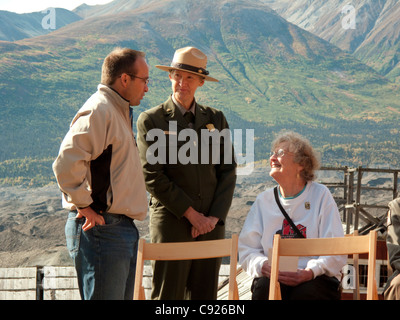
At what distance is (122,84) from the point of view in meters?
2.54

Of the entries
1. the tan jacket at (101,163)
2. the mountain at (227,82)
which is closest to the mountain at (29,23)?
the mountain at (227,82)

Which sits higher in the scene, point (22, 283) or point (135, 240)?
point (135, 240)

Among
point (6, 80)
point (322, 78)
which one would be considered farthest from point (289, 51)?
point (6, 80)

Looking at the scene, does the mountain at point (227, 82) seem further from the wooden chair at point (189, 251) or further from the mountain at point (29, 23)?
the wooden chair at point (189, 251)

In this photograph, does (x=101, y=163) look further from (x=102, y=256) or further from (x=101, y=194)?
(x=102, y=256)

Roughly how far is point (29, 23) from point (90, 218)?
112 meters

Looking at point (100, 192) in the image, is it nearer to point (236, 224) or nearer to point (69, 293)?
point (69, 293)

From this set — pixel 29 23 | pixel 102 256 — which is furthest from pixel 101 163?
pixel 29 23

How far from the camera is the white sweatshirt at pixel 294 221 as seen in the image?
2746 mm

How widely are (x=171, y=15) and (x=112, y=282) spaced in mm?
107057

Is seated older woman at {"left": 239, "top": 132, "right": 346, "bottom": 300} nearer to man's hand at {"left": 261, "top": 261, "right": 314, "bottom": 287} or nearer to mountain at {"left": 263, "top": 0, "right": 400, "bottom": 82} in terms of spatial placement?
man's hand at {"left": 261, "top": 261, "right": 314, "bottom": 287}

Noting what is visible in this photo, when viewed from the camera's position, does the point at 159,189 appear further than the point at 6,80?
No

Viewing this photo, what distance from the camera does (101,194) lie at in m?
2.38

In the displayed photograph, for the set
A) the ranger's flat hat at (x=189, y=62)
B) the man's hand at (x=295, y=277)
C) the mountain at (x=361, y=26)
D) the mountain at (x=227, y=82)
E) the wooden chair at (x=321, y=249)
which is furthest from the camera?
the mountain at (x=361, y=26)
